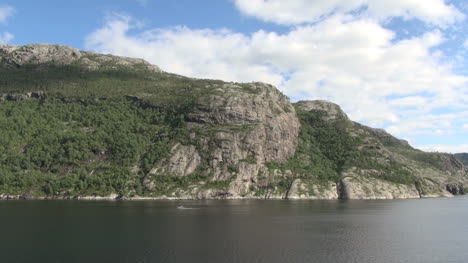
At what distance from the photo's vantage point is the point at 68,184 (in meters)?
188

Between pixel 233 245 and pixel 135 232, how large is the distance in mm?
24655

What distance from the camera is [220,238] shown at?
78.8 m

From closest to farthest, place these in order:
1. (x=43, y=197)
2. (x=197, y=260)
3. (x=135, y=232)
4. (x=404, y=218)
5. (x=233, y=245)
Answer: (x=197, y=260) < (x=233, y=245) < (x=135, y=232) < (x=404, y=218) < (x=43, y=197)

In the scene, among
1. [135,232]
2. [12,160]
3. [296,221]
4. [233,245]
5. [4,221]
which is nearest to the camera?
[233,245]

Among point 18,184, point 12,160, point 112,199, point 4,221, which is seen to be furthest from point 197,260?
point 12,160

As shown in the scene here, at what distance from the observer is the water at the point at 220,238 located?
2530 inches

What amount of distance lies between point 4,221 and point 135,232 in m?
37.9

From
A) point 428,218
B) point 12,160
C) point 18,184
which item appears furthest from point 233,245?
point 12,160

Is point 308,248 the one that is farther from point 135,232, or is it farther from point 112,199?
point 112,199

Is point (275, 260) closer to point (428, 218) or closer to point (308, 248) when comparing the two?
point (308, 248)

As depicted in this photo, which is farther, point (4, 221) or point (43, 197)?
point (43, 197)

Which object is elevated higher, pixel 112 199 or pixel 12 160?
pixel 12 160

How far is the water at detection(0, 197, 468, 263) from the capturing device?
211 feet

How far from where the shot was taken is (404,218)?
12256cm
